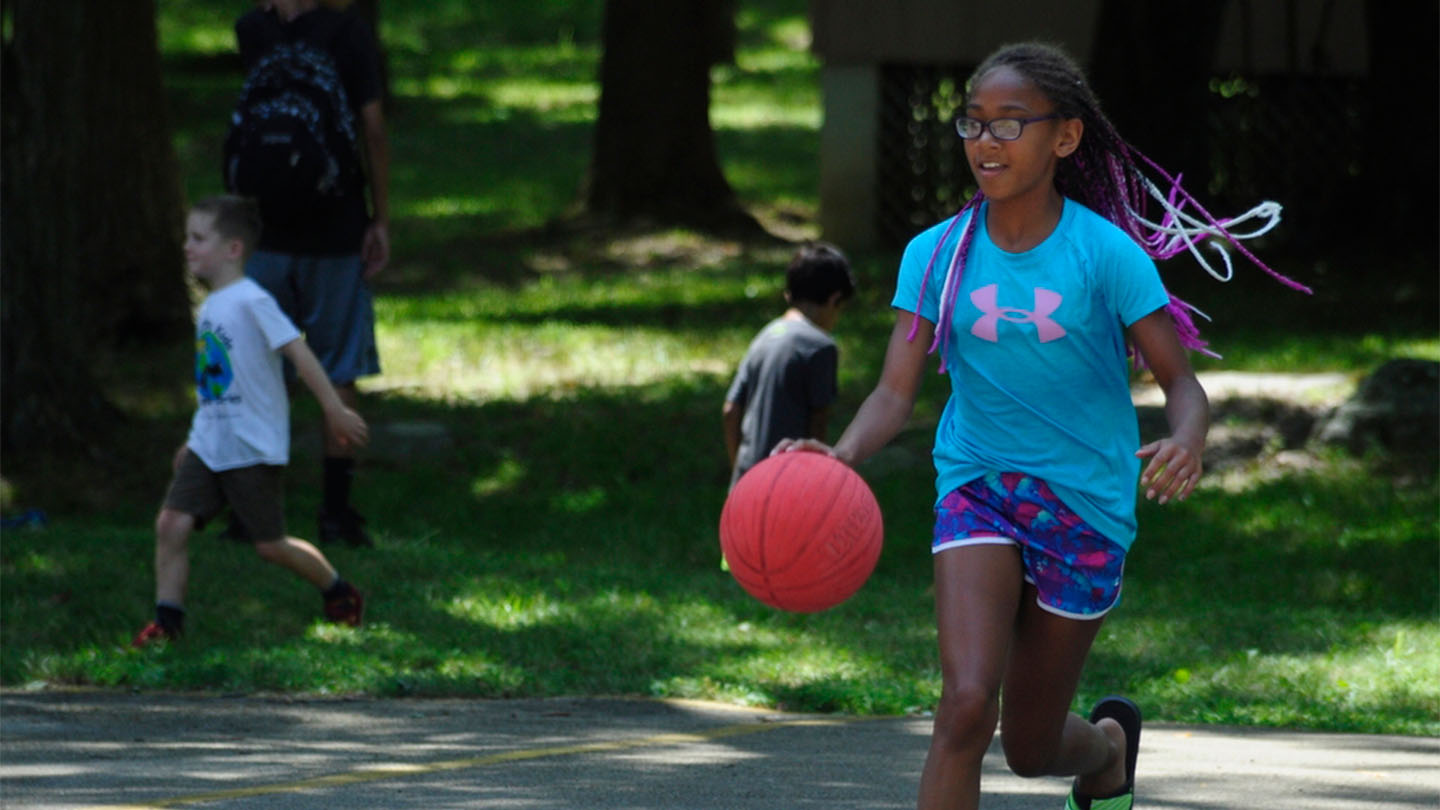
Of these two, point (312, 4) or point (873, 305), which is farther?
point (873, 305)

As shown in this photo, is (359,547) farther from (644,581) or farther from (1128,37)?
(1128,37)

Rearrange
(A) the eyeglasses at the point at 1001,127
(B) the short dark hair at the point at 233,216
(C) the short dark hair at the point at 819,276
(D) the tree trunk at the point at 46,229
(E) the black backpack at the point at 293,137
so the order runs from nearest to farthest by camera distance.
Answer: (A) the eyeglasses at the point at 1001,127 → (B) the short dark hair at the point at 233,216 → (C) the short dark hair at the point at 819,276 → (E) the black backpack at the point at 293,137 → (D) the tree trunk at the point at 46,229

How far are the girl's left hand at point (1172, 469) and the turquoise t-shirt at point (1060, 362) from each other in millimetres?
258

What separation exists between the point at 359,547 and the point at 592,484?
2.21m

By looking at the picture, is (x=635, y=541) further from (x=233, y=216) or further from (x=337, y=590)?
(x=233, y=216)

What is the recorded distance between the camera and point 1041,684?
441 cm

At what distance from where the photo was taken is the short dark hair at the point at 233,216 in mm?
7395

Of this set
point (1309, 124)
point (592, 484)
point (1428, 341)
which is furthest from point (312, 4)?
point (1309, 124)

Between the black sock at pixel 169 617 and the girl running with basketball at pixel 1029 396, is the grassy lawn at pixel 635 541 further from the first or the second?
the girl running with basketball at pixel 1029 396

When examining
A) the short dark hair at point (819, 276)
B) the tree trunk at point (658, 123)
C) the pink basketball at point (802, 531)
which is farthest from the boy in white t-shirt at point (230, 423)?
the tree trunk at point (658, 123)

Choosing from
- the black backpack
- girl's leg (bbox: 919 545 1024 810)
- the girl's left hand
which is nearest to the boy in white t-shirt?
the black backpack

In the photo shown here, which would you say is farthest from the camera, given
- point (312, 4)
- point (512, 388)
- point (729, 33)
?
point (729, 33)

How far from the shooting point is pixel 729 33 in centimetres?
3344

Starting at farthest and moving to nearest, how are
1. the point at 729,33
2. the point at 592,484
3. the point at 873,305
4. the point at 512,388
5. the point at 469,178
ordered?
the point at 729,33, the point at 469,178, the point at 873,305, the point at 512,388, the point at 592,484
